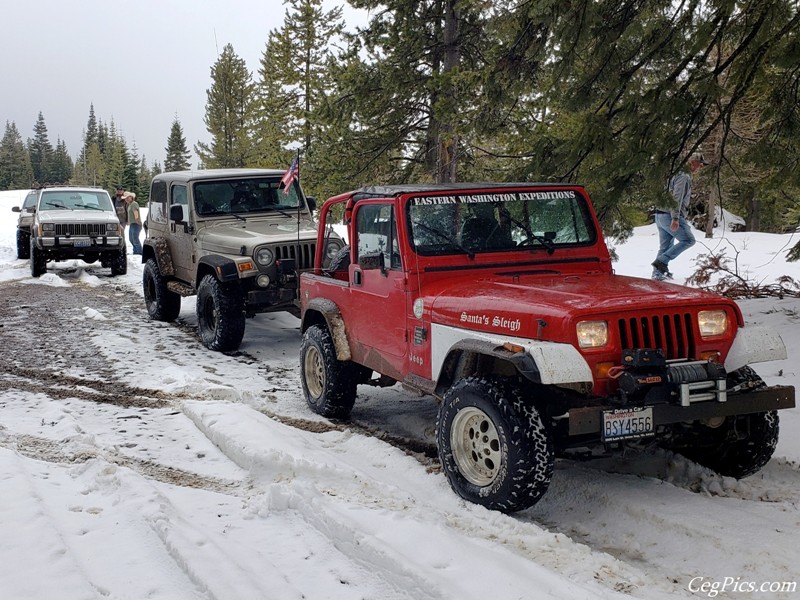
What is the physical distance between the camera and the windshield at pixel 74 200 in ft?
61.9

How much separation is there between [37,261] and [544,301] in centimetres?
1587

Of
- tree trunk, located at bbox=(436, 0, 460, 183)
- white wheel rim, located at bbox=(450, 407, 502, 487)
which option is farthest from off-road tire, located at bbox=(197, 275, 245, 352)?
tree trunk, located at bbox=(436, 0, 460, 183)

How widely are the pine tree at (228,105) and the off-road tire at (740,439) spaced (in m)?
50.5

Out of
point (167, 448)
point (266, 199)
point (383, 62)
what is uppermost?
point (383, 62)

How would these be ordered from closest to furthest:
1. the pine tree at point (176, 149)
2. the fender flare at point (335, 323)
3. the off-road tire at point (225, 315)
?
the fender flare at point (335, 323)
the off-road tire at point (225, 315)
the pine tree at point (176, 149)

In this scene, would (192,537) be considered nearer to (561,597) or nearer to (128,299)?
(561,597)

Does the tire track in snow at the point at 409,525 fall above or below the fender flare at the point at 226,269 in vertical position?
below

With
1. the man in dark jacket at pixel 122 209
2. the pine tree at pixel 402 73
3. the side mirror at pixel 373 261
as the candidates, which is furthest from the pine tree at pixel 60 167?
Result: the side mirror at pixel 373 261

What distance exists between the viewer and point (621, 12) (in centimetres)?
818

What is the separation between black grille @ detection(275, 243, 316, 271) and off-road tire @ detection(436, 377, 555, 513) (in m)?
4.96

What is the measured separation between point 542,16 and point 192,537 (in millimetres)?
6099

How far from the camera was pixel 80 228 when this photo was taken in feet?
58.1

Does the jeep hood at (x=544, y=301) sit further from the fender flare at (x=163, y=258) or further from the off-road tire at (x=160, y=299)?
the off-road tire at (x=160, y=299)

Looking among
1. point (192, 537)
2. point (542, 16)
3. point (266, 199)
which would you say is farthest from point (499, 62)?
point (192, 537)
